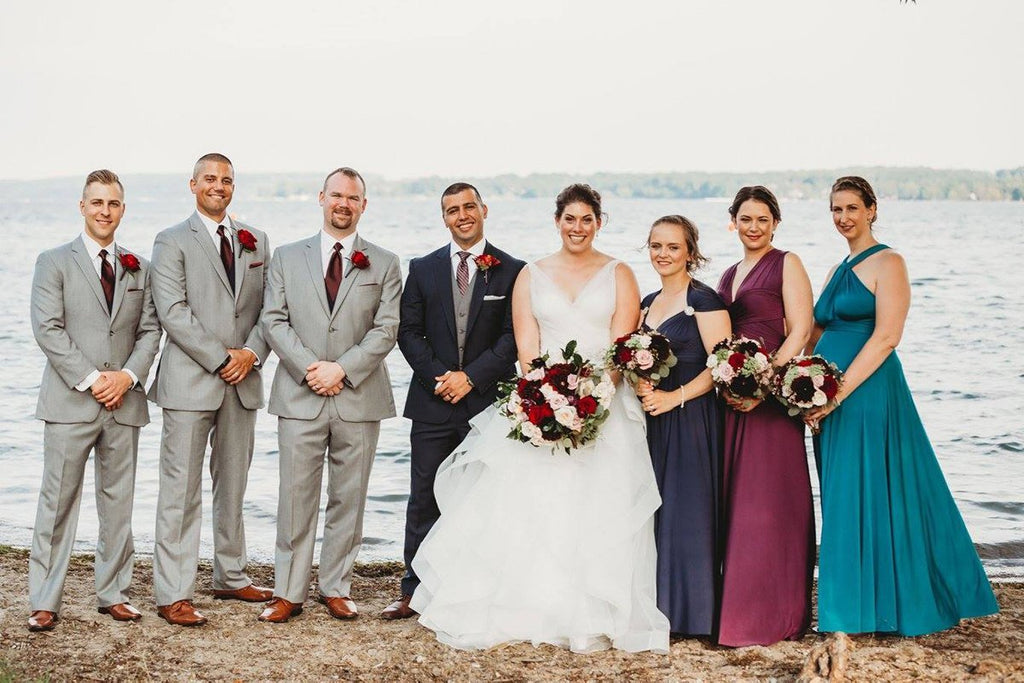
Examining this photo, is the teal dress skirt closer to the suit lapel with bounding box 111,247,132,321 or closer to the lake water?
the lake water

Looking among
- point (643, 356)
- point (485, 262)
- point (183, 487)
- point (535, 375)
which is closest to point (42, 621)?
point (183, 487)

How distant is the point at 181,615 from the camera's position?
616cm

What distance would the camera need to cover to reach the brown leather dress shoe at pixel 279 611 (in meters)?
6.26

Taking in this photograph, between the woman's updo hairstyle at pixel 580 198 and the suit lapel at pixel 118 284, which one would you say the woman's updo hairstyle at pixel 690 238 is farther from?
the suit lapel at pixel 118 284

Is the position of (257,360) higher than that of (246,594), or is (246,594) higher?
(257,360)

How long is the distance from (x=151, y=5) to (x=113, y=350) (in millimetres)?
47617

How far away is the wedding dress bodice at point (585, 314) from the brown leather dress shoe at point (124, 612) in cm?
278

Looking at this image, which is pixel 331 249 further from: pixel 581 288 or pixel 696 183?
pixel 696 183

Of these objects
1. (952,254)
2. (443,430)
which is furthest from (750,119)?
(443,430)

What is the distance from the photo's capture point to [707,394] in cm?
590

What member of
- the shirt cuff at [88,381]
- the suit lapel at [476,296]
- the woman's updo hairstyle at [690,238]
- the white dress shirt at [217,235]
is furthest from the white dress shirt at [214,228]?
the woman's updo hairstyle at [690,238]

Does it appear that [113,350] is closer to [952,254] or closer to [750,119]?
[952,254]

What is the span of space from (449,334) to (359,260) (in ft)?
2.27

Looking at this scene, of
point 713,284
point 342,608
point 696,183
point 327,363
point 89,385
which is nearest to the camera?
point 89,385
